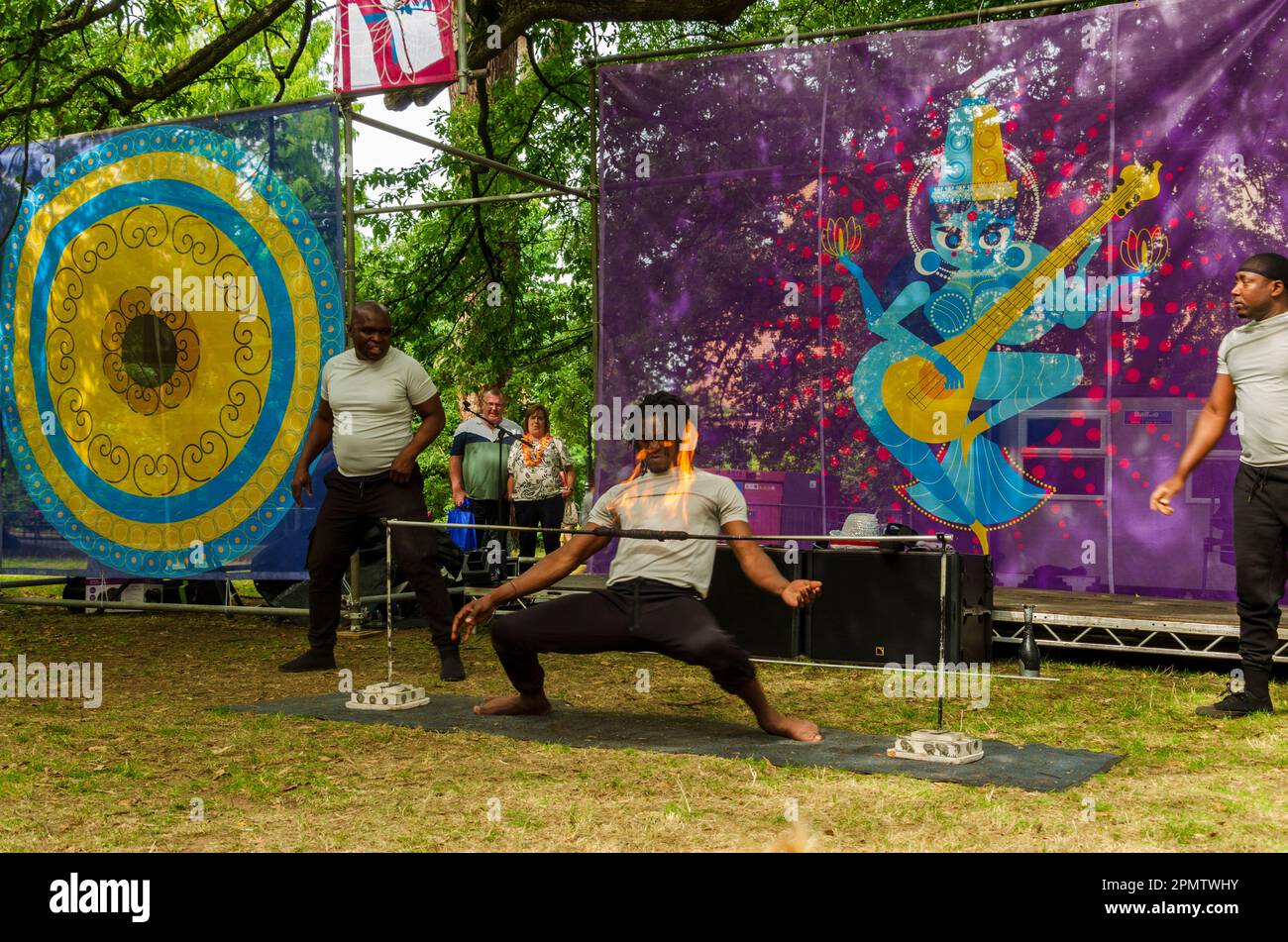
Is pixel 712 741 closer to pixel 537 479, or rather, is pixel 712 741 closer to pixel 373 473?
pixel 373 473

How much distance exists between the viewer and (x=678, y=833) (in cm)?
411

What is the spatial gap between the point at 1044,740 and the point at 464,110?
11.9 m

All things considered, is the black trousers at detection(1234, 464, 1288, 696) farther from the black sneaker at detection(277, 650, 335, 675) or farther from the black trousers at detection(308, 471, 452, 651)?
the black sneaker at detection(277, 650, 335, 675)

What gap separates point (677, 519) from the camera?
5574 millimetres

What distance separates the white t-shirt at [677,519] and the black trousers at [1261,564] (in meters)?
2.48

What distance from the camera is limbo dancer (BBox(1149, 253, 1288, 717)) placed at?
20.1 feet

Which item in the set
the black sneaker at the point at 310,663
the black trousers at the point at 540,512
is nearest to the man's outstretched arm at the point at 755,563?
the black sneaker at the point at 310,663

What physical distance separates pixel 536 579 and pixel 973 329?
446cm

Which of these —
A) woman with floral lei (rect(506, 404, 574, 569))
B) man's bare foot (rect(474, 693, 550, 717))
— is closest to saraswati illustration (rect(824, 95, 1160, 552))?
woman with floral lei (rect(506, 404, 574, 569))

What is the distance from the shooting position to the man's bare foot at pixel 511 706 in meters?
6.15

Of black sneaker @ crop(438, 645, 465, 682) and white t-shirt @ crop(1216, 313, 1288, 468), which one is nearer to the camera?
white t-shirt @ crop(1216, 313, 1288, 468)

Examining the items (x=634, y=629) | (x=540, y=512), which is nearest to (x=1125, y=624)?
(x=634, y=629)

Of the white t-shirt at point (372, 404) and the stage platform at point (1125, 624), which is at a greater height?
the white t-shirt at point (372, 404)

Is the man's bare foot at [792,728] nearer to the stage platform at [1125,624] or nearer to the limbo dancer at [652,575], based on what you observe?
the limbo dancer at [652,575]
